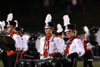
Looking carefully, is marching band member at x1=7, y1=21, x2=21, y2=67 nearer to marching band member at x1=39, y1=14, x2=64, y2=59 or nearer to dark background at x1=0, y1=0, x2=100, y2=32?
marching band member at x1=39, y1=14, x2=64, y2=59

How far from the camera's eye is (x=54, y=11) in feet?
69.7

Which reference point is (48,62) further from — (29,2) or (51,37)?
(29,2)

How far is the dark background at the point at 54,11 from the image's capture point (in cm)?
2044

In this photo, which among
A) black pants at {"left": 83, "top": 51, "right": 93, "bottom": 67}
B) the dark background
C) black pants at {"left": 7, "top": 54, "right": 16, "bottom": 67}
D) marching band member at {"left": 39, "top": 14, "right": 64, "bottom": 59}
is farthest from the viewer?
the dark background

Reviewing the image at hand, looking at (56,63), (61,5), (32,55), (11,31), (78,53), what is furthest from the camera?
(61,5)

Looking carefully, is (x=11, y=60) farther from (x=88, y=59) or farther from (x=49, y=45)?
(x=88, y=59)

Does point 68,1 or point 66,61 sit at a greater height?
point 68,1

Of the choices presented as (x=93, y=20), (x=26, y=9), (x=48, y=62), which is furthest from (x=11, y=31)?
(x=26, y=9)

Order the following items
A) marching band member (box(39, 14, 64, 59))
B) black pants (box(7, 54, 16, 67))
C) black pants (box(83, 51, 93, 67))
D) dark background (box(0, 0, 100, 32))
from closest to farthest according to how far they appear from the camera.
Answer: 1. marching band member (box(39, 14, 64, 59))
2. black pants (box(7, 54, 16, 67))
3. black pants (box(83, 51, 93, 67))
4. dark background (box(0, 0, 100, 32))

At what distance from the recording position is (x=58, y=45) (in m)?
7.03

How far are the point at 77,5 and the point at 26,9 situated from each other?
160 inches

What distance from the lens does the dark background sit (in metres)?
20.4

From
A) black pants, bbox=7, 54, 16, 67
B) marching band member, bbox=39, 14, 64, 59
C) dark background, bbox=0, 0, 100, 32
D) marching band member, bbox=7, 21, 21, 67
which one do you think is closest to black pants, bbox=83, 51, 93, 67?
marching band member, bbox=7, 21, 21, 67

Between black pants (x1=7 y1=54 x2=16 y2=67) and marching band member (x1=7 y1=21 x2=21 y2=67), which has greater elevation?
marching band member (x1=7 y1=21 x2=21 y2=67)
